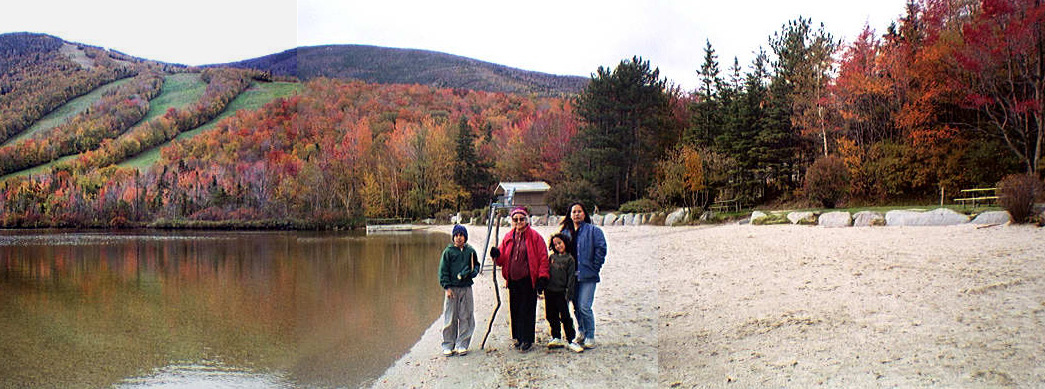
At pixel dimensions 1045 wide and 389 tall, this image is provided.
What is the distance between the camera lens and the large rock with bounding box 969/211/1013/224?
1198 centimetres

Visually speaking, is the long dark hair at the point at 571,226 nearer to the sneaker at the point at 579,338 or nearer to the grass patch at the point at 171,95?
the sneaker at the point at 579,338

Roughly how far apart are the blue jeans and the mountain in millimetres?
66636

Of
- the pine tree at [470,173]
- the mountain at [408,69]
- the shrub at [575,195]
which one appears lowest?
the shrub at [575,195]

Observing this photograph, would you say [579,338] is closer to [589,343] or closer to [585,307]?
[589,343]

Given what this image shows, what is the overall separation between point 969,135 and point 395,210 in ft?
107

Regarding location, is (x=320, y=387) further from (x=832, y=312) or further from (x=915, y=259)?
(x=915, y=259)

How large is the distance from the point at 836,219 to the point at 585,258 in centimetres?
1222

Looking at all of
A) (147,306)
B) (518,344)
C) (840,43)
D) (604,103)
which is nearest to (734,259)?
(518,344)

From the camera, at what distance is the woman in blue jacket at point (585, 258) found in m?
5.04

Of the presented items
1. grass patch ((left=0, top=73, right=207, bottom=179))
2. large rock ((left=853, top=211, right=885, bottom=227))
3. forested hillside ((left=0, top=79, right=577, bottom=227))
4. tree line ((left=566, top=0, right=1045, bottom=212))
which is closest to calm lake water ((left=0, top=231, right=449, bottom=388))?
large rock ((left=853, top=211, right=885, bottom=227))

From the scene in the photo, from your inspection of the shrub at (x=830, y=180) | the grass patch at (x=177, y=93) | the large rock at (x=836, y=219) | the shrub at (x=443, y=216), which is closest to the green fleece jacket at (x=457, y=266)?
the large rock at (x=836, y=219)

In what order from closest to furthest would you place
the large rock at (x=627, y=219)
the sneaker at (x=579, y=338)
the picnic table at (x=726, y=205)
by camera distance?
the sneaker at (x=579, y=338)
the picnic table at (x=726, y=205)
the large rock at (x=627, y=219)

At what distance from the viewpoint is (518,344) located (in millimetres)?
5496

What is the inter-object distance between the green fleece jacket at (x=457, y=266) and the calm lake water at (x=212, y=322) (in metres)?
1.31
